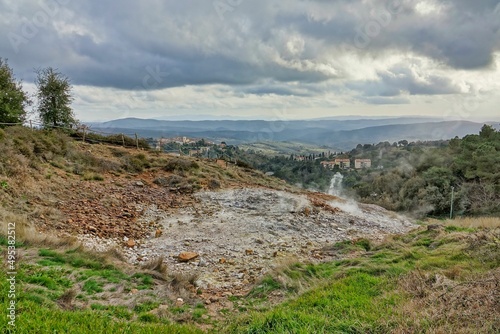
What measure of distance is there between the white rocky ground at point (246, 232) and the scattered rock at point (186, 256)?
4.7 inches

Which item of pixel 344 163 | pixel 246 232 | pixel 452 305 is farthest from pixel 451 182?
pixel 344 163

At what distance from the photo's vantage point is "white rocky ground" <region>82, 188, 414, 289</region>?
27.6ft

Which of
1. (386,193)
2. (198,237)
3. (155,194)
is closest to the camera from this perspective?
(198,237)

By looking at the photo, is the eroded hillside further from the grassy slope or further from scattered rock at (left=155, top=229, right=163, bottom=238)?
the grassy slope

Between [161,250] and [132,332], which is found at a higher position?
[132,332]

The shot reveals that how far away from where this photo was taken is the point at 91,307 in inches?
185

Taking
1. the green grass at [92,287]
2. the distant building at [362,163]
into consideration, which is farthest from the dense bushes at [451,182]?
the distant building at [362,163]

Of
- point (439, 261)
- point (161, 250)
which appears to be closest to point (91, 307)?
point (161, 250)

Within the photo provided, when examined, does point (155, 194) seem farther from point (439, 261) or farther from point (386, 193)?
point (386, 193)

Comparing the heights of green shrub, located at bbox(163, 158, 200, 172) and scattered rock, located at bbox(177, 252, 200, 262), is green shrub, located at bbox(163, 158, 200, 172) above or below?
above

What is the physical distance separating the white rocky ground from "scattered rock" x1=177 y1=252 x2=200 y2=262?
0.12 m

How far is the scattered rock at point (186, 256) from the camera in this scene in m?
8.52

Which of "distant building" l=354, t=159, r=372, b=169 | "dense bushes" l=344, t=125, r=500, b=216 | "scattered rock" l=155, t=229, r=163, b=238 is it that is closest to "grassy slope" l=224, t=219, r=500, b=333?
"scattered rock" l=155, t=229, r=163, b=238

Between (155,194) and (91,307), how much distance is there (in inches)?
419
